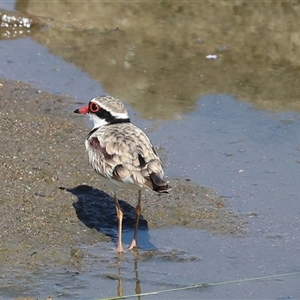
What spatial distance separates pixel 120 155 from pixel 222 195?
1281 millimetres

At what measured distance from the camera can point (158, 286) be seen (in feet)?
19.5

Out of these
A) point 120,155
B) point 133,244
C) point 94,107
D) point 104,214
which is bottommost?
point 104,214

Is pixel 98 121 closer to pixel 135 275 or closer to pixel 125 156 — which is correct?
pixel 125 156

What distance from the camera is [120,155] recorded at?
6500 millimetres

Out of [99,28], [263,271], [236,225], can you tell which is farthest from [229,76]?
[263,271]

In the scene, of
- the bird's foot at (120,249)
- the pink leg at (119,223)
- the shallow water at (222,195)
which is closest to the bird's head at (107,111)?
the pink leg at (119,223)

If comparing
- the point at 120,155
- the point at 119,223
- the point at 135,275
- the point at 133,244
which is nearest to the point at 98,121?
the point at 120,155

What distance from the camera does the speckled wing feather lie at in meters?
6.28

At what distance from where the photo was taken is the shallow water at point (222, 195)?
5910mm

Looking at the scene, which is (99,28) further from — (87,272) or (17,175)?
(87,272)

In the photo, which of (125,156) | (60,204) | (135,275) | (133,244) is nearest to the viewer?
(135,275)

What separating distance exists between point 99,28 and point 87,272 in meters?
6.04

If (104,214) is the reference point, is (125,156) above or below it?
above

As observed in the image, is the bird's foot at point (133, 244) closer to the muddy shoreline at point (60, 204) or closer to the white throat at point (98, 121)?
the muddy shoreline at point (60, 204)
